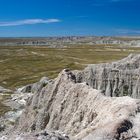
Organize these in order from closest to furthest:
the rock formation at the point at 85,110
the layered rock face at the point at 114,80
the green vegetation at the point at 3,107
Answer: the rock formation at the point at 85,110
the layered rock face at the point at 114,80
the green vegetation at the point at 3,107

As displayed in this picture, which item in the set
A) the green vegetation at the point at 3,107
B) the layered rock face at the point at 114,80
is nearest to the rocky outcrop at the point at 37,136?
the layered rock face at the point at 114,80

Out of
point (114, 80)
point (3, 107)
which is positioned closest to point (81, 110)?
point (114, 80)

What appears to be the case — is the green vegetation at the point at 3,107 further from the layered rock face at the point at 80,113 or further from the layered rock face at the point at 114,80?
the layered rock face at the point at 80,113

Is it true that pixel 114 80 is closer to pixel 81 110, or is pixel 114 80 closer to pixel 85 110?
pixel 81 110

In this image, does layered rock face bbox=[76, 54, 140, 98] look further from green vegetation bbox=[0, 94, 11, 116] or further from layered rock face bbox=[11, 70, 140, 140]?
green vegetation bbox=[0, 94, 11, 116]

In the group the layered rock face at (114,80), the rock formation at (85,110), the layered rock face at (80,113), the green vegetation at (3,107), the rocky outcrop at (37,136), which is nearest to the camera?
the rocky outcrop at (37,136)

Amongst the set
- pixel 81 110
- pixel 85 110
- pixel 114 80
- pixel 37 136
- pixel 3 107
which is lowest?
pixel 3 107

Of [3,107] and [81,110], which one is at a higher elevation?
[81,110]

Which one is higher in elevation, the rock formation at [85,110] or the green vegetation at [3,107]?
the rock formation at [85,110]

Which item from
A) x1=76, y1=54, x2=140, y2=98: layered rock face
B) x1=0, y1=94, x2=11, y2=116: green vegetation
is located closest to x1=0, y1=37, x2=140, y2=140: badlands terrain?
x1=76, y1=54, x2=140, y2=98: layered rock face
